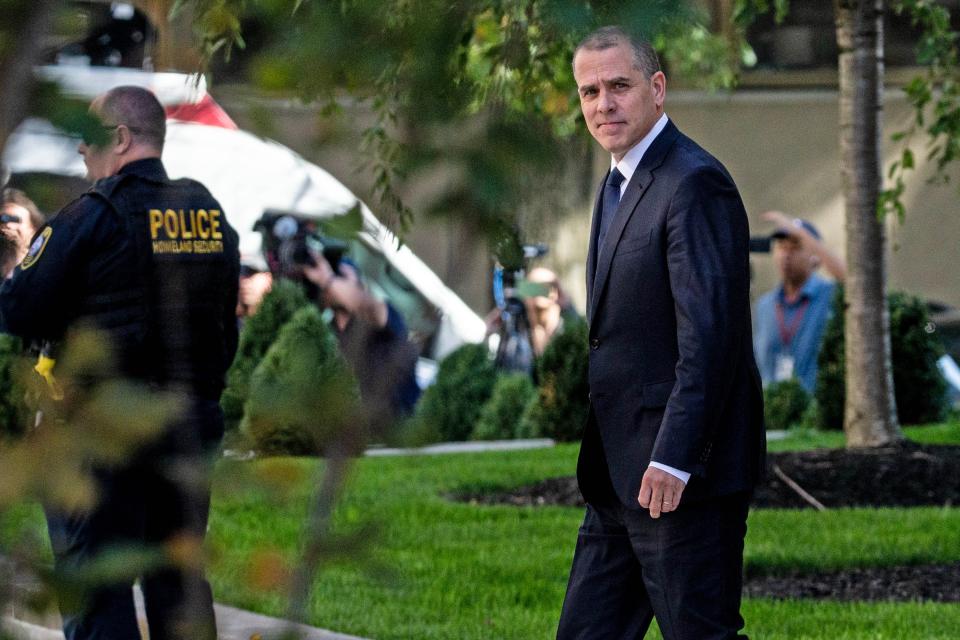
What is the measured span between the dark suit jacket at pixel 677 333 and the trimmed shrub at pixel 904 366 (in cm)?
747

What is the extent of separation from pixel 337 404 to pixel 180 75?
31cm

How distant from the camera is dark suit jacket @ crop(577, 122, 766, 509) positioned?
3.35 m

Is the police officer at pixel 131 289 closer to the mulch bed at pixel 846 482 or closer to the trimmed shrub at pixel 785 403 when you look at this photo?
the mulch bed at pixel 846 482

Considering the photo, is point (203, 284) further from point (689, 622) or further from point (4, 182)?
point (4, 182)

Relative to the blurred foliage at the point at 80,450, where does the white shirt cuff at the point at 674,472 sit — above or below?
below

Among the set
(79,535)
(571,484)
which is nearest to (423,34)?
(79,535)

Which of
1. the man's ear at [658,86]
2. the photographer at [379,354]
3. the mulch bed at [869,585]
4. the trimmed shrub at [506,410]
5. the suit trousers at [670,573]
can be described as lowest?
the trimmed shrub at [506,410]

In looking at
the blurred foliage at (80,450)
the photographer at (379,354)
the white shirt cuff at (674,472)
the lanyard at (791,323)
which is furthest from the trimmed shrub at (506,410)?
the photographer at (379,354)

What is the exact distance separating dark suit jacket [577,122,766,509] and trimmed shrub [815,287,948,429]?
294 inches

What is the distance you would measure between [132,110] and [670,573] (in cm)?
228

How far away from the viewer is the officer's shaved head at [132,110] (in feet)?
4.07

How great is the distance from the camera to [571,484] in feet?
29.1

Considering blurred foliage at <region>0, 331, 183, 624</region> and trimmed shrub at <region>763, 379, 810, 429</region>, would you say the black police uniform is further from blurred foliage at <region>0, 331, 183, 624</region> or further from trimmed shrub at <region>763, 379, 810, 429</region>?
trimmed shrub at <region>763, 379, 810, 429</region>

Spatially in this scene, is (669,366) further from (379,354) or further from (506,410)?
(506,410)
